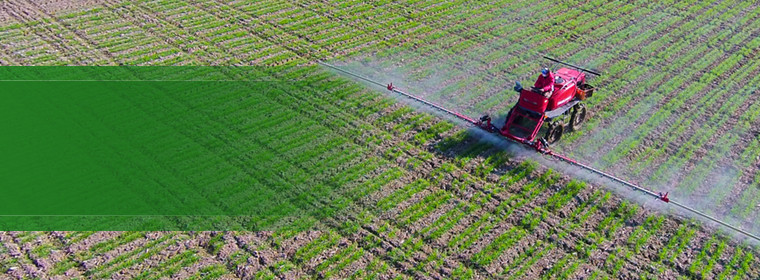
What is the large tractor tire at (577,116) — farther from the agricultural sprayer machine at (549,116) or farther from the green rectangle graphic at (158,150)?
the green rectangle graphic at (158,150)

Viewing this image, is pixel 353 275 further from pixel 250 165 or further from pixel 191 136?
pixel 191 136

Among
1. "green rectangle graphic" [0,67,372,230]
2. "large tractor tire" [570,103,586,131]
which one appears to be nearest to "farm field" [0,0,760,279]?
"green rectangle graphic" [0,67,372,230]

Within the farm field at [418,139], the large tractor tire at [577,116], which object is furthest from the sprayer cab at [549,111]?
the farm field at [418,139]

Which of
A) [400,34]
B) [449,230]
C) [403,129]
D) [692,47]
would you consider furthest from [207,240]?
[692,47]

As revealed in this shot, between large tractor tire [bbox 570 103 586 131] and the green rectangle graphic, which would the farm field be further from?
large tractor tire [bbox 570 103 586 131]

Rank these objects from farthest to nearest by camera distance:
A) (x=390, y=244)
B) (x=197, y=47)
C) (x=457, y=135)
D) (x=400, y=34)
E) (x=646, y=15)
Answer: (x=646, y=15), (x=400, y=34), (x=197, y=47), (x=457, y=135), (x=390, y=244)

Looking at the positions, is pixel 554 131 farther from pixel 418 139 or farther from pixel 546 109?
pixel 418 139
